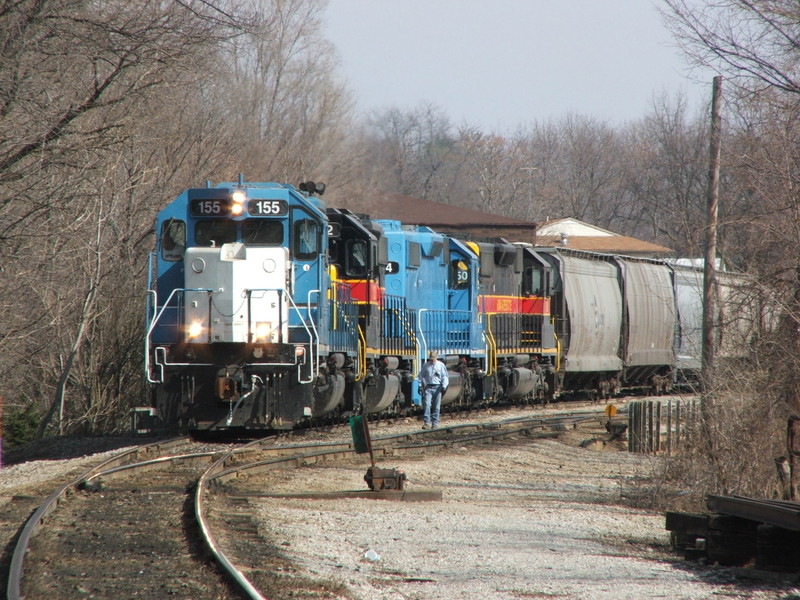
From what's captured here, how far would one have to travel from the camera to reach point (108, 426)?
2347 cm

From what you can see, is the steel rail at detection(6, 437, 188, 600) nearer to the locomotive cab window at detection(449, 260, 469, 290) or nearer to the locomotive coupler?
the locomotive coupler

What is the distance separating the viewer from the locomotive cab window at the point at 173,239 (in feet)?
49.2

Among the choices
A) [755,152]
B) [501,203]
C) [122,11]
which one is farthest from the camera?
[501,203]

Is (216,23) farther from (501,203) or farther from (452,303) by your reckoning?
(501,203)

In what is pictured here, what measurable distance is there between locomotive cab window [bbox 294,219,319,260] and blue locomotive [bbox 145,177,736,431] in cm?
2

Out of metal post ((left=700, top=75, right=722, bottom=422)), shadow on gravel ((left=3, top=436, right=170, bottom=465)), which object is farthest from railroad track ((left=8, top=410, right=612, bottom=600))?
metal post ((left=700, top=75, right=722, bottom=422))

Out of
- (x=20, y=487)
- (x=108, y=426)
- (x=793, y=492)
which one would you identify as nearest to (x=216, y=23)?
(x=20, y=487)

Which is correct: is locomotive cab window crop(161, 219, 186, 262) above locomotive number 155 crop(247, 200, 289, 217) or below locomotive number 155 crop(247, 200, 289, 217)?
below

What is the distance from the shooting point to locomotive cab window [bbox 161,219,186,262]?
15000 mm

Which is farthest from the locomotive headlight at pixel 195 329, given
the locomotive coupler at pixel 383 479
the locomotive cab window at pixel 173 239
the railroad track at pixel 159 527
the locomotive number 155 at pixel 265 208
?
the locomotive coupler at pixel 383 479

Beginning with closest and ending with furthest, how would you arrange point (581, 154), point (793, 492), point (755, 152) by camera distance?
point (793, 492)
point (755, 152)
point (581, 154)

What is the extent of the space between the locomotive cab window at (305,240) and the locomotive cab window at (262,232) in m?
0.24

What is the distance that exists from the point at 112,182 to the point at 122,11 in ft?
30.8

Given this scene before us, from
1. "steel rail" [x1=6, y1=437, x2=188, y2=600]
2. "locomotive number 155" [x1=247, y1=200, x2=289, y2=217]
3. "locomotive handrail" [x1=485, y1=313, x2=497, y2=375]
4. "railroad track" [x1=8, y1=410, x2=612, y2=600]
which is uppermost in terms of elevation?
"locomotive number 155" [x1=247, y1=200, x2=289, y2=217]
